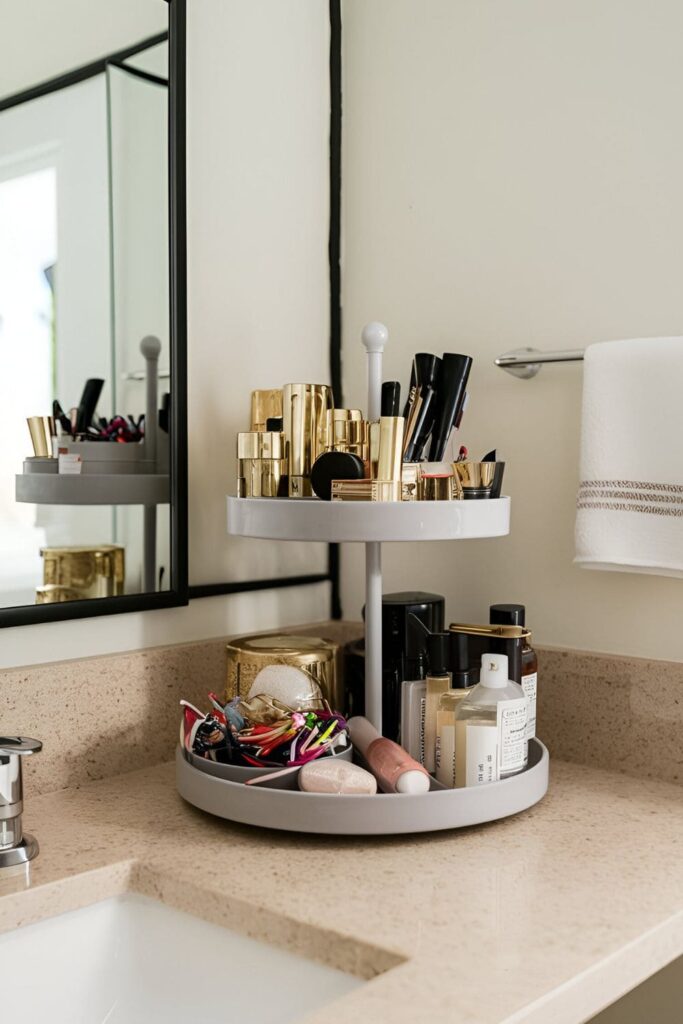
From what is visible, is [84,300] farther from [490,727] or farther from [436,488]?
[490,727]

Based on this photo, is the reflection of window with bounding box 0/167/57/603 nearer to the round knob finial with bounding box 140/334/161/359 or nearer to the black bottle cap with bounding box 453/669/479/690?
the round knob finial with bounding box 140/334/161/359

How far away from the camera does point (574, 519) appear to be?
1.15 m

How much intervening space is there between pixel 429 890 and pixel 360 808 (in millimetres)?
109

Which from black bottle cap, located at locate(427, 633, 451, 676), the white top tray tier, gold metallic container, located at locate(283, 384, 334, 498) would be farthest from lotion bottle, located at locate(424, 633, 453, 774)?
gold metallic container, located at locate(283, 384, 334, 498)

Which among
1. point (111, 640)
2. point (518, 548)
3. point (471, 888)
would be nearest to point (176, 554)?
point (111, 640)

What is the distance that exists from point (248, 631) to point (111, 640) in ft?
0.71

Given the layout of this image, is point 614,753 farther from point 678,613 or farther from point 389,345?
point 389,345

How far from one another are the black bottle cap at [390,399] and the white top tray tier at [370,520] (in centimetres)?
13

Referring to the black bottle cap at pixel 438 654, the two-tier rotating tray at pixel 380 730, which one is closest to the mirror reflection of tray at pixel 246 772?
the two-tier rotating tray at pixel 380 730

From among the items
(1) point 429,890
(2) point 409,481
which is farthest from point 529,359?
(1) point 429,890

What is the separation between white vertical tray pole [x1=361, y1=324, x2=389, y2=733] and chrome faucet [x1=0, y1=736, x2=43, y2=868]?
34cm

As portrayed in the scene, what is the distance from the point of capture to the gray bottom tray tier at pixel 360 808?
0.87 metres

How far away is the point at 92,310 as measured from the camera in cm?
106

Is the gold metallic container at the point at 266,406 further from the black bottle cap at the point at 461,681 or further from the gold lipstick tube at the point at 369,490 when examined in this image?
the black bottle cap at the point at 461,681
